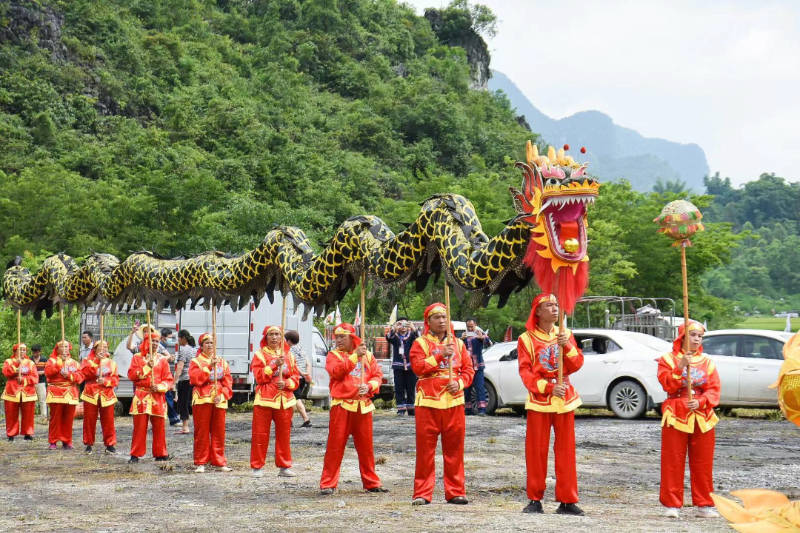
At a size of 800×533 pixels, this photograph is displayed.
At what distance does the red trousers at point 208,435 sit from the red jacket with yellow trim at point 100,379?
259cm

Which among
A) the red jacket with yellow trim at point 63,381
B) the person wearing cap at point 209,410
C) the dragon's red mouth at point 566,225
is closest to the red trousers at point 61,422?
the red jacket with yellow trim at point 63,381

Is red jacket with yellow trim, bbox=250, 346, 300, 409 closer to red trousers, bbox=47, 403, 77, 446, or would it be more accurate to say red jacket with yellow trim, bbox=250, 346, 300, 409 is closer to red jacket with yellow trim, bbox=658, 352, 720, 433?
red jacket with yellow trim, bbox=658, 352, 720, 433

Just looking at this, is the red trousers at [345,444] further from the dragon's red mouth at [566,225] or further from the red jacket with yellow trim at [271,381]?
the dragon's red mouth at [566,225]

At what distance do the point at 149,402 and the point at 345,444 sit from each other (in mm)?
4097

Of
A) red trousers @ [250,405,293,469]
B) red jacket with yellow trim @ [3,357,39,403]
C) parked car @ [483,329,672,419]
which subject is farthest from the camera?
red jacket with yellow trim @ [3,357,39,403]

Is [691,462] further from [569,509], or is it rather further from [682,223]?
[682,223]

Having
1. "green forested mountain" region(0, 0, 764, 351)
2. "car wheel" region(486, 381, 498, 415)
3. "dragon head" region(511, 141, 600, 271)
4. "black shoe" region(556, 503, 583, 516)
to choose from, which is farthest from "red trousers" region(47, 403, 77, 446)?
"dragon head" region(511, 141, 600, 271)

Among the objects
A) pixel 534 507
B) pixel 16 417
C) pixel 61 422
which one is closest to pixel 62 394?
pixel 61 422

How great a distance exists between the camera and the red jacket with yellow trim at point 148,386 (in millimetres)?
12375

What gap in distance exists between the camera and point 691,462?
7.74 metres

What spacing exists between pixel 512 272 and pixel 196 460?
5254 mm

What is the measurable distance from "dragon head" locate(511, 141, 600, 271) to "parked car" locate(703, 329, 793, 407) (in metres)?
7.80

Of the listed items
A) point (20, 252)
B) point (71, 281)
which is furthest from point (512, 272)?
point (20, 252)

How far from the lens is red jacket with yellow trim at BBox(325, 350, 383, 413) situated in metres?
9.39
